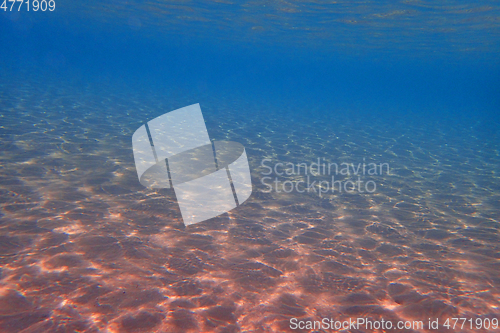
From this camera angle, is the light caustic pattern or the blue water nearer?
the blue water

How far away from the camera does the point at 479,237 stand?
19.9 feet

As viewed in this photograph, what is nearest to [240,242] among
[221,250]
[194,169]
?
[221,250]

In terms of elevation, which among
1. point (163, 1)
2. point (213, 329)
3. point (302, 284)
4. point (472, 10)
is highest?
point (163, 1)

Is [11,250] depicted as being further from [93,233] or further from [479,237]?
[479,237]

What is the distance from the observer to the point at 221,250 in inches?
196

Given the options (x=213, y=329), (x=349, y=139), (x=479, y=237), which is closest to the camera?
(x=213, y=329)

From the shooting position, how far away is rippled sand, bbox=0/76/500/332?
3525mm

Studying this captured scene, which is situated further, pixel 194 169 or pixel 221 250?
pixel 194 169

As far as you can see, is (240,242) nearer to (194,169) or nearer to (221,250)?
(221,250)

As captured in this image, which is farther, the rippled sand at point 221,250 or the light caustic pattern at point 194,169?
the light caustic pattern at point 194,169

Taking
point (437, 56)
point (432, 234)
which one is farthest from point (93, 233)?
point (437, 56)

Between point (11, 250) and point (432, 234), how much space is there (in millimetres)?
8092

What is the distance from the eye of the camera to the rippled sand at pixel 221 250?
3.53 meters

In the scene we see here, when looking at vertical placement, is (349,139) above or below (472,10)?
below
